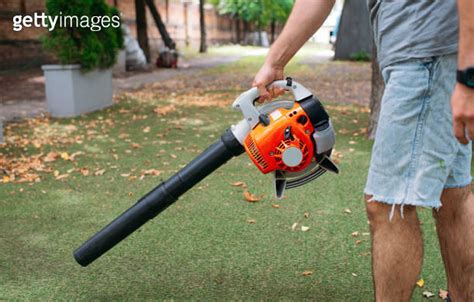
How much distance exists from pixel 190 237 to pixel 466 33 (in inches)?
79.9

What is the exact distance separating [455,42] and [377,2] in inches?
10.6

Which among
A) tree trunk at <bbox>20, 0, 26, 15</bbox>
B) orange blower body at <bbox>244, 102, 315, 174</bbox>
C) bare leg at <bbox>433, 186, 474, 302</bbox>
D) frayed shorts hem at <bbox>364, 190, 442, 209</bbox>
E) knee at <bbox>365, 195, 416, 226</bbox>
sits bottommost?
bare leg at <bbox>433, 186, 474, 302</bbox>

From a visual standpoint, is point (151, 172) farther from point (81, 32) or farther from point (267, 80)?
point (81, 32)

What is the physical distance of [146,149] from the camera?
5.36m

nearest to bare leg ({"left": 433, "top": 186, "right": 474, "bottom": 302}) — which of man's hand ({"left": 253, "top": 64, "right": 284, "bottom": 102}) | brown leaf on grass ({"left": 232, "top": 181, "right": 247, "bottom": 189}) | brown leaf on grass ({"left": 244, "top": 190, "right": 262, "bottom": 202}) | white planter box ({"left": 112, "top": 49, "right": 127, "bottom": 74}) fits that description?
man's hand ({"left": 253, "top": 64, "right": 284, "bottom": 102})

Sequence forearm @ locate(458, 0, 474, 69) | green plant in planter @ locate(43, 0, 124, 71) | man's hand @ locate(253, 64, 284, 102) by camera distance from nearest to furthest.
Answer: forearm @ locate(458, 0, 474, 69) < man's hand @ locate(253, 64, 284, 102) < green plant in planter @ locate(43, 0, 124, 71)

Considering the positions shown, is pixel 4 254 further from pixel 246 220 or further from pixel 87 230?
pixel 246 220

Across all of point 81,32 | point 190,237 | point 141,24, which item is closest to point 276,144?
point 190,237

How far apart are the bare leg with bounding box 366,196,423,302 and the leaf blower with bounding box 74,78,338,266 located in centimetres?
29

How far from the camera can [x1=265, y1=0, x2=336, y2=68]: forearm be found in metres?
1.83

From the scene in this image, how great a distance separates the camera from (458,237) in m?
1.85

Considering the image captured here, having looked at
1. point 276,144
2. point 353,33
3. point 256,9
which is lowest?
point 353,33

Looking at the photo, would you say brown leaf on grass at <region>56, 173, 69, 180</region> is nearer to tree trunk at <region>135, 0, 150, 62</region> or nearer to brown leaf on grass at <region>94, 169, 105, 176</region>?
brown leaf on grass at <region>94, 169, 105, 176</region>

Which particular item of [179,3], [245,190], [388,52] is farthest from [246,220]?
[179,3]
